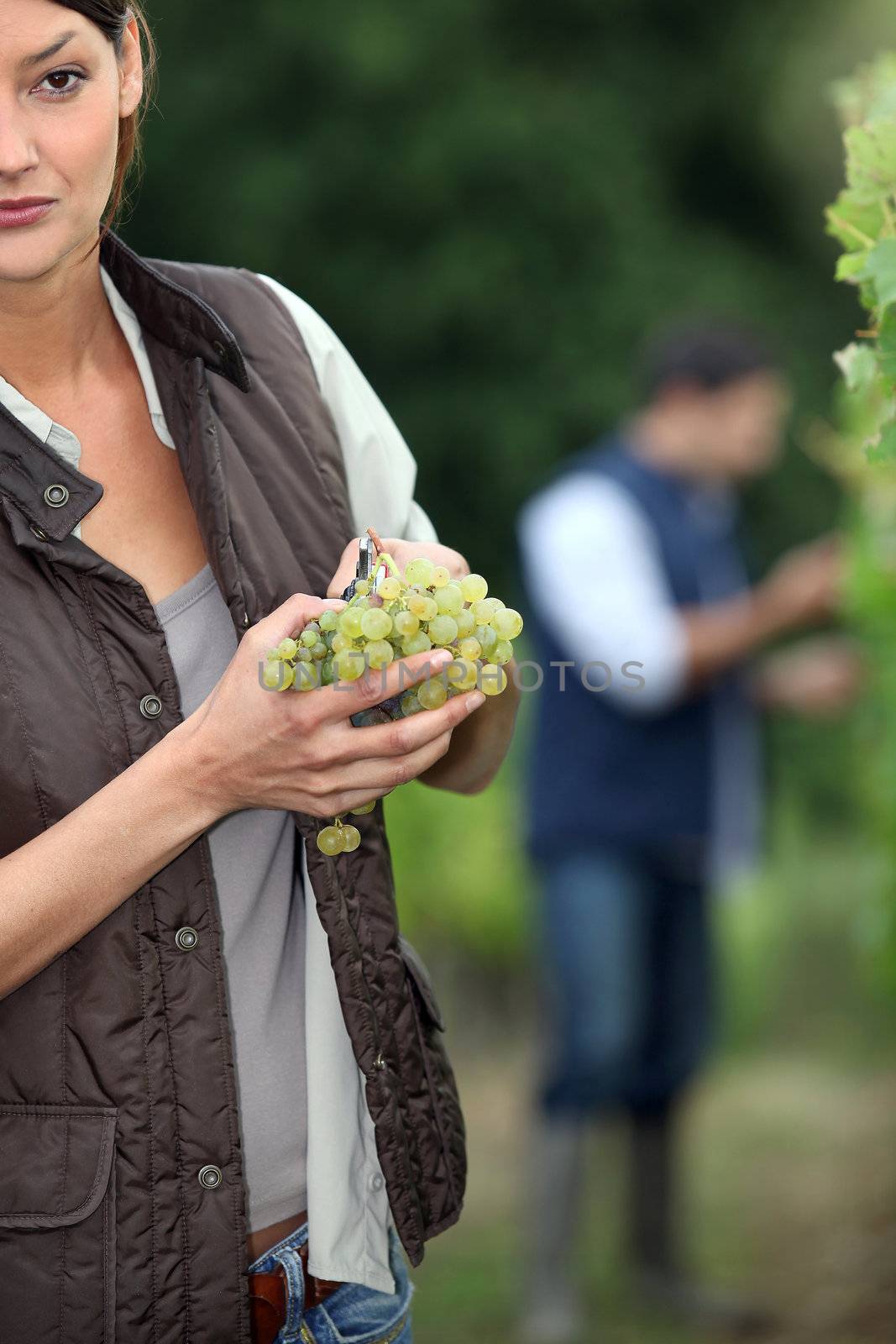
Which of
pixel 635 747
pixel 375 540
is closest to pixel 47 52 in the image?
pixel 375 540

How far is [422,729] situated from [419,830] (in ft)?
15.5

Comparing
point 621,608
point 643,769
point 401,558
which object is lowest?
point 401,558

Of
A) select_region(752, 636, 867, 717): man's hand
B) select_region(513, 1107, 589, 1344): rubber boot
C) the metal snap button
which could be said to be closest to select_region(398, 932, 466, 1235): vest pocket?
the metal snap button

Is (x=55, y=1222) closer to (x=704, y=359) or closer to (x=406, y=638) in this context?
(x=406, y=638)

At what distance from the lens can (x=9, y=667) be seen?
132 centimetres

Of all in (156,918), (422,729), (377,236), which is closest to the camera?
(422,729)

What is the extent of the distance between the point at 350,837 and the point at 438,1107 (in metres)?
0.31

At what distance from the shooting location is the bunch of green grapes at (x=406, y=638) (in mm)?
1223

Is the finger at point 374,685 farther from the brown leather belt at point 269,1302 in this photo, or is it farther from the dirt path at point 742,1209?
the dirt path at point 742,1209

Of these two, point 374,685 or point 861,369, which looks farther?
point 861,369

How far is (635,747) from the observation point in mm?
3857

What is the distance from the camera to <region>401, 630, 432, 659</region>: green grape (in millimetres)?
1254

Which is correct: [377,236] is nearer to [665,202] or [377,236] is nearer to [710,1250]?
[665,202]

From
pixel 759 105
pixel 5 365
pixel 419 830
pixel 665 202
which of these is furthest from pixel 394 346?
pixel 5 365
